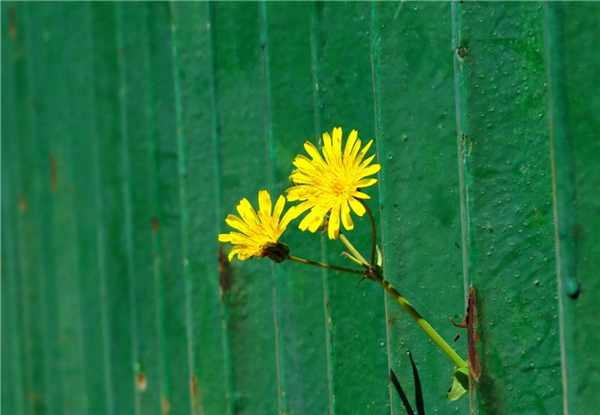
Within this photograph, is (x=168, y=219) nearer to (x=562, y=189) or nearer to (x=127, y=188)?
(x=127, y=188)

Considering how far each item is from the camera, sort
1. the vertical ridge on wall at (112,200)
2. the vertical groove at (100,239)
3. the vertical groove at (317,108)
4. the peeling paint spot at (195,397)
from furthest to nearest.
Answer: the vertical groove at (100,239) → the vertical ridge on wall at (112,200) → the peeling paint spot at (195,397) → the vertical groove at (317,108)

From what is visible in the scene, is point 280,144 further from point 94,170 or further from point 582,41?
point 94,170

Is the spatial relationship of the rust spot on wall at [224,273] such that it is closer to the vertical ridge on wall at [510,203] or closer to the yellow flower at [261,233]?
the yellow flower at [261,233]

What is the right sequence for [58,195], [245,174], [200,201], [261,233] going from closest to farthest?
[261,233] → [245,174] → [200,201] → [58,195]

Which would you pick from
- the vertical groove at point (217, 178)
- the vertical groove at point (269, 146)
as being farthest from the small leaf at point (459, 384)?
the vertical groove at point (217, 178)

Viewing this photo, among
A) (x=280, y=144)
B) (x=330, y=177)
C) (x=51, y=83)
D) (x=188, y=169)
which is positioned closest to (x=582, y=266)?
(x=330, y=177)

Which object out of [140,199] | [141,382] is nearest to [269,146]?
[140,199]
